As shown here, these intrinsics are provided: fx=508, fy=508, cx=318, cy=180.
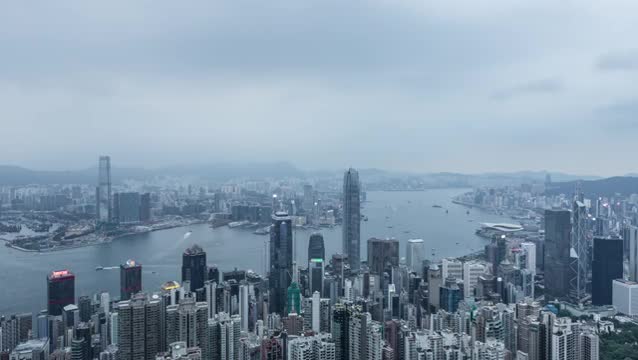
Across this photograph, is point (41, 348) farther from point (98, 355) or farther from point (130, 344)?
point (130, 344)

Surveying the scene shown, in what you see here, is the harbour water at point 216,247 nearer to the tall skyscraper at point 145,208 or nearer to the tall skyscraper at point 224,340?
the tall skyscraper at point 145,208

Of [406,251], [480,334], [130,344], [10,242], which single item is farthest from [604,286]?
[10,242]

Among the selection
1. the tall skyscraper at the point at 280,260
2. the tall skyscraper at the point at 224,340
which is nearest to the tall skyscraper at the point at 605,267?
the tall skyscraper at the point at 280,260

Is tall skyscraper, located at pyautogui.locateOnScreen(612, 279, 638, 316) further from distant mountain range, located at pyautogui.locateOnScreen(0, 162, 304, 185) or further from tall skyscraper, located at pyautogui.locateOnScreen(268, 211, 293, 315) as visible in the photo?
distant mountain range, located at pyautogui.locateOnScreen(0, 162, 304, 185)

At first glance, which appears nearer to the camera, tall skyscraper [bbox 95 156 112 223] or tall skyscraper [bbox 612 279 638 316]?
tall skyscraper [bbox 612 279 638 316]

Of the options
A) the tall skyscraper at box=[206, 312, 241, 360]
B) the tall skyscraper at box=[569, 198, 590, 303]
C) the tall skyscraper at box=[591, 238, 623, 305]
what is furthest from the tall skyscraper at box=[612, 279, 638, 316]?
the tall skyscraper at box=[206, 312, 241, 360]

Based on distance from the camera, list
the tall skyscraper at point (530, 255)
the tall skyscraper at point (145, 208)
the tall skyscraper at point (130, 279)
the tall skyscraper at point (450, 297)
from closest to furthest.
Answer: the tall skyscraper at point (450, 297) → the tall skyscraper at point (130, 279) → the tall skyscraper at point (530, 255) → the tall skyscraper at point (145, 208)

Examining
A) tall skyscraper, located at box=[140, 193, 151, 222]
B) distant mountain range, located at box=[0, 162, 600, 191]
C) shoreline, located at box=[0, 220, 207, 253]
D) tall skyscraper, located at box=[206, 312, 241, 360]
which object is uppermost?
distant mountain range, located at box=[0, 162, 600, 191]
